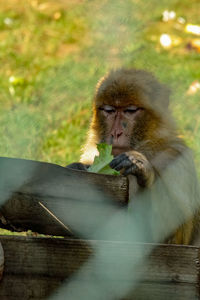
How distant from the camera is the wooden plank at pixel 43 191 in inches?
89.5

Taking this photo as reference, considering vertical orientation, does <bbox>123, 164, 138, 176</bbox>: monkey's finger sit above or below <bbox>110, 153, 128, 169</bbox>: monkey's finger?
below

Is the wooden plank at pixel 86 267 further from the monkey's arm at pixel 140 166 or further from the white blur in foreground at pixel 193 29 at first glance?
the white blur in foreground at pixel 193 29

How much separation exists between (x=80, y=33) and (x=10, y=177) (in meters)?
5.98

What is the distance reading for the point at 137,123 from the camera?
412 centimetres

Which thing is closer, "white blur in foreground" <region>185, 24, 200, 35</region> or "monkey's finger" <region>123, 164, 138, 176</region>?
"monkey's finger" <region>123, 164, 138, 176</region>

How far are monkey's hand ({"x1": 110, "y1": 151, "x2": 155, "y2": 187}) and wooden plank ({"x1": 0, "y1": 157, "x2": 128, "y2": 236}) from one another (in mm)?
695

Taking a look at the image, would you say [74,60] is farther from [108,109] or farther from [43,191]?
[43,191]

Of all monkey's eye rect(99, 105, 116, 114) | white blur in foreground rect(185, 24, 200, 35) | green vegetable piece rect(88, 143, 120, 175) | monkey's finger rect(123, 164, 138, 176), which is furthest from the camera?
white blur in foreground rect(185, 24, 200, 35)

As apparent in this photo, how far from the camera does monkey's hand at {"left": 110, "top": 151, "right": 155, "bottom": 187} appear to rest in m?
3.15

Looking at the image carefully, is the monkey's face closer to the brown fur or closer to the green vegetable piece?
the brown fur

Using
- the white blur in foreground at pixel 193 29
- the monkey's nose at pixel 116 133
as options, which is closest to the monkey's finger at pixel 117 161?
the monkey's nose at pixel 116 133

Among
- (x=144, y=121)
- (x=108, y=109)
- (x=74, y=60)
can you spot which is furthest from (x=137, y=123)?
(x=74, y=60)

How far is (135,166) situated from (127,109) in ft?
3.20

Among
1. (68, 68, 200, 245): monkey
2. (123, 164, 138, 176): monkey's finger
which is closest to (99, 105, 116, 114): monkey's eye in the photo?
(68, 68, 200, 245): monkey
